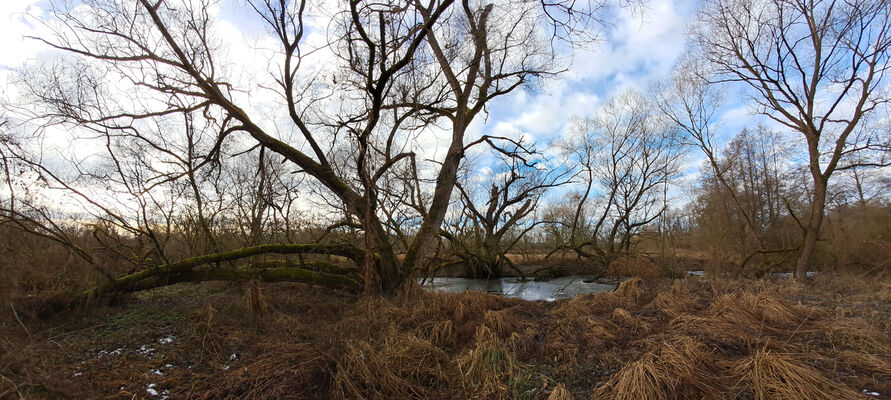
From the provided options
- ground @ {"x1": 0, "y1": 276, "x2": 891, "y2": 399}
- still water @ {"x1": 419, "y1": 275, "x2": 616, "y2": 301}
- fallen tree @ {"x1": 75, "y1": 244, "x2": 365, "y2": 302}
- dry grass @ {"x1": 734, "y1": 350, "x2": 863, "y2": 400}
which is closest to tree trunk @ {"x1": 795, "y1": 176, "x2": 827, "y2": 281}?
still water @ {"x1": 419, "y1": 275, "x2": 616, "y2": 301}

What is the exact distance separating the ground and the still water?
6379 millimetres

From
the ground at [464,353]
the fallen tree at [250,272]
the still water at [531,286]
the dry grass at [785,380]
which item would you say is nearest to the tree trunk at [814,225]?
the still water at [531,286]

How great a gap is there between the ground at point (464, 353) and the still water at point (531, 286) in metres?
6.38

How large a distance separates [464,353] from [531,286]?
1168 cm

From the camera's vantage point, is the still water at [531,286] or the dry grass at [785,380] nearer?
the dry grass at [785,380]

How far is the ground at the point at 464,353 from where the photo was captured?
312cm

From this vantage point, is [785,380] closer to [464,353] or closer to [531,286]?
[464,353]

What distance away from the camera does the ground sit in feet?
10.3

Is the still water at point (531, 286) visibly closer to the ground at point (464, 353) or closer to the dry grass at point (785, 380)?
the ground at point (464, 353)

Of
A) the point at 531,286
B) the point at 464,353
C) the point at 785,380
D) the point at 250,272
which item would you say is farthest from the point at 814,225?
the point at 250,272

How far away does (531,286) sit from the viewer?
15.5 m

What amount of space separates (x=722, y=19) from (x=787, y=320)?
41.8 ft

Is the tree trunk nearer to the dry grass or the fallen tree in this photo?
the dry grass

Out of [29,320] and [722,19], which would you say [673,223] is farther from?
[29,320]
